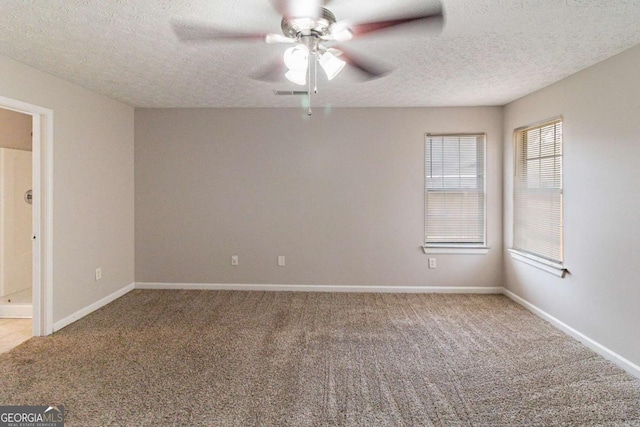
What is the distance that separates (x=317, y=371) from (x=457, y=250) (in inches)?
108

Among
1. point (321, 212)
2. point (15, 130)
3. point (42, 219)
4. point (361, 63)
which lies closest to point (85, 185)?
point (42, 219)

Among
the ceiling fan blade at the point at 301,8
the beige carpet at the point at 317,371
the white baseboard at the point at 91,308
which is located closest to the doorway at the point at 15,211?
the white baseboard at the point at 91,308

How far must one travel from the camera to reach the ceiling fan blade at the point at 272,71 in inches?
110

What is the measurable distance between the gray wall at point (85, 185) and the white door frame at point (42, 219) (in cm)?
7

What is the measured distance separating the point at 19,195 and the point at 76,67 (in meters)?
2.07

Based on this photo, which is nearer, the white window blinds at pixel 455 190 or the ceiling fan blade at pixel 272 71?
the ceiling fan blade at pixel 272 71

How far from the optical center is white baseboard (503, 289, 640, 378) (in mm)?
2674

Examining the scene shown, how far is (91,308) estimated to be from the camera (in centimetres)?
394

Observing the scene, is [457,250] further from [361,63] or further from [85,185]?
[85,185]

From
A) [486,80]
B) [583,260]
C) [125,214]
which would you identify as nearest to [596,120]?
[486,80]

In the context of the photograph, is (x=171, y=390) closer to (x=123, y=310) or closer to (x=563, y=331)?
(x=123, y=310)

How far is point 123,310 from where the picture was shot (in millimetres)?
3982

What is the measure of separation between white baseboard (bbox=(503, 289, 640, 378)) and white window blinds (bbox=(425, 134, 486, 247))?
972 millimetres

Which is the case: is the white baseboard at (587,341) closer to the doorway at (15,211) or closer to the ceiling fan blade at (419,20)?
the ceiling fan blade at (419,20)
